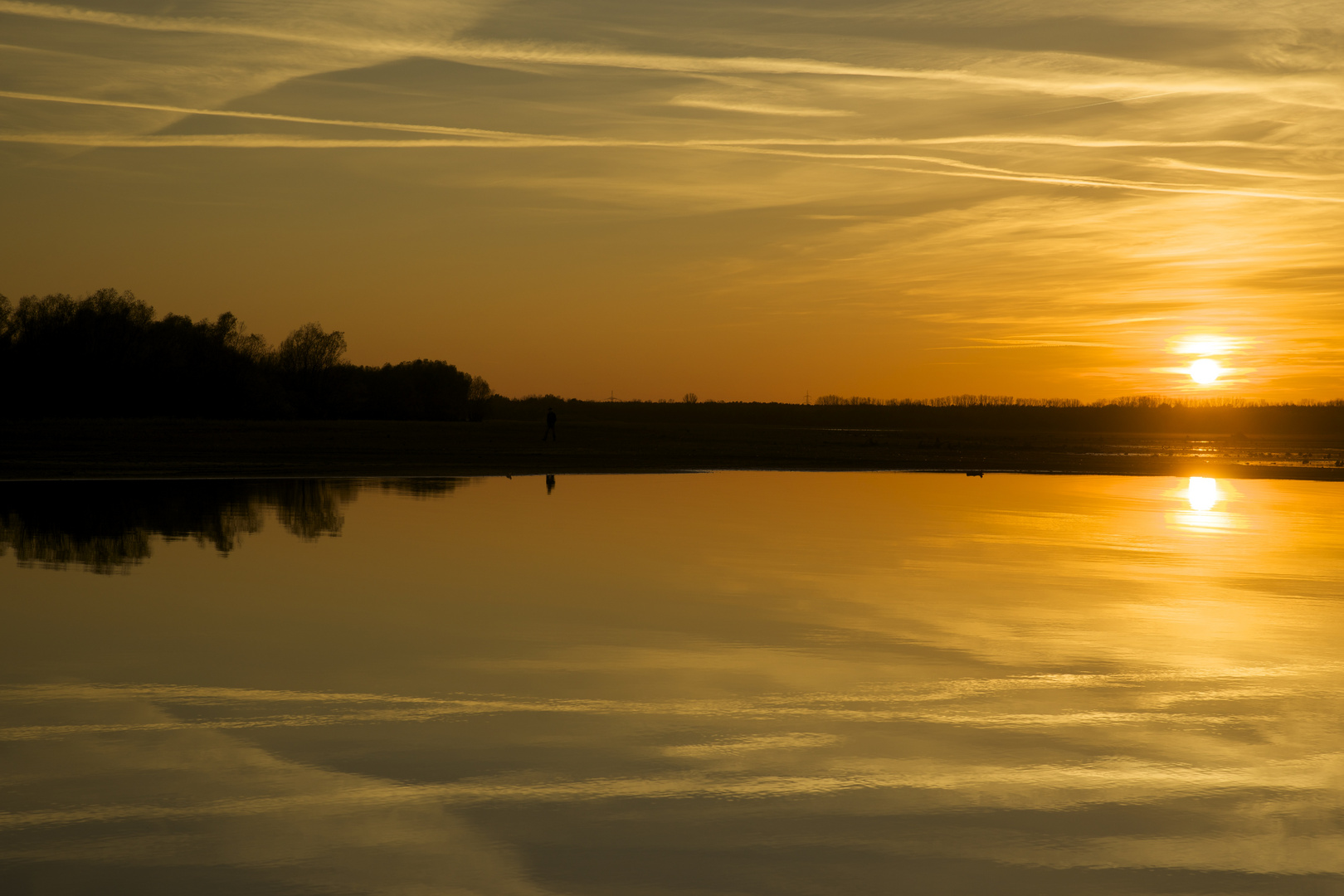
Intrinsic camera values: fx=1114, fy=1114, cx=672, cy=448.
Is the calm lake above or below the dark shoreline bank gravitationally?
below

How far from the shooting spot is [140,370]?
75.2 m

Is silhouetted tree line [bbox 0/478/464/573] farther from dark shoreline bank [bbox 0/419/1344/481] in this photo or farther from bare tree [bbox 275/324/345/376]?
bare tree [bbox 275/324/345/376]

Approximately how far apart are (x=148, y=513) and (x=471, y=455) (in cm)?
2429

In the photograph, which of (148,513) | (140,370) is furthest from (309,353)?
(148,513)

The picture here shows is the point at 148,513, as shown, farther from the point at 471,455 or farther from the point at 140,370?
the point at 140,370

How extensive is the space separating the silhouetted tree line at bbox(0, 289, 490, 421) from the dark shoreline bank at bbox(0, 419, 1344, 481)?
18.3 m

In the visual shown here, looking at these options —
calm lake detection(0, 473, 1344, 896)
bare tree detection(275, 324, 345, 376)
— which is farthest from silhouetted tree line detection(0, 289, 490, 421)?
calm lake detection(0, 473, 1344, 896)

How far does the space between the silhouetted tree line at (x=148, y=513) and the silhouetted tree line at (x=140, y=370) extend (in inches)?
1969

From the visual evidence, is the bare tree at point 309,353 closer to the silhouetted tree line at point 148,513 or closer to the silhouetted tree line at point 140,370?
the silhouetted tree line at point 140,370

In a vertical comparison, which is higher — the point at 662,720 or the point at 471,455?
the point at 471,455

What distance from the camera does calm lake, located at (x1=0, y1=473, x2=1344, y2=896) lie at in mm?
5105

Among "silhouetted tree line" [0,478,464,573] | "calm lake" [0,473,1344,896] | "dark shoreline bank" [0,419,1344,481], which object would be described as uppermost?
"dark shoreline bank" [0,419,1344,481]

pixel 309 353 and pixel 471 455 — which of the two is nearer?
pixel 471 455

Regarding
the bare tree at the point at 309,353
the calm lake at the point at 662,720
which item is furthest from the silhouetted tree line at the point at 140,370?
the calm lake at the point at 662,720
